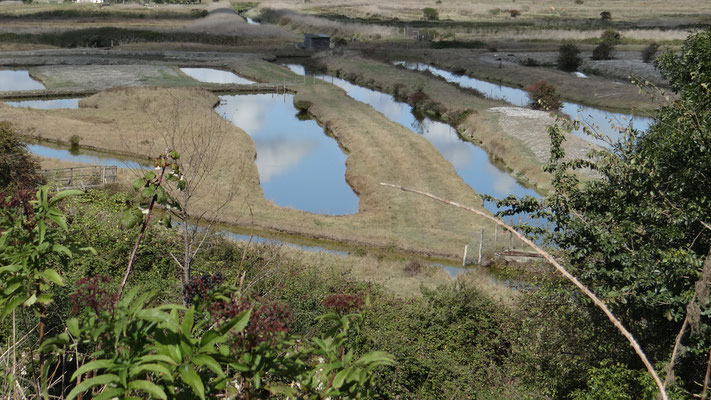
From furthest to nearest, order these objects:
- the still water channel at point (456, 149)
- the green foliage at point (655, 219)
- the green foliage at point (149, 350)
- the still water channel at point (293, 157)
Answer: the still water channel at point (456, 149) < the still water channel at point (293, 157) < the green foliage at point (655, 219) < the green foliage at point (149, 350)

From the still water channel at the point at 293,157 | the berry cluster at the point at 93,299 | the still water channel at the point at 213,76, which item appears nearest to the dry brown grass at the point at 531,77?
the still water channel at the point at 293,157

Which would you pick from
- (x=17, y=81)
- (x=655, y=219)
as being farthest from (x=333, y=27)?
(x=655, y=219)

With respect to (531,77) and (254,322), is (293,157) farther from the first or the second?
(254,322)

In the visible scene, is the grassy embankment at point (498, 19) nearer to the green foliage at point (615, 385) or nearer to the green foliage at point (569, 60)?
the green foliage at point (569, 60)

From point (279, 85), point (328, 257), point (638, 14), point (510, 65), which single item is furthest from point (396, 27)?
point (328, 257)

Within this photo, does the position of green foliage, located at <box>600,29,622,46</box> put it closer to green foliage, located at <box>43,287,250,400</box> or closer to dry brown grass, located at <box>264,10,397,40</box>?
dry brown grass, located at <box>264,10,397,40</box>
